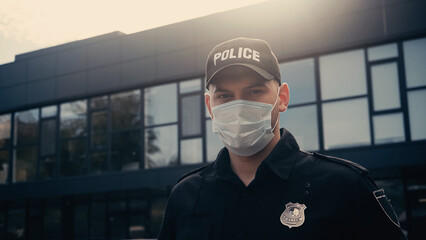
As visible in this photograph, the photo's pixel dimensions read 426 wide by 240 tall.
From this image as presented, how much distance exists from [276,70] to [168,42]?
14.0 meters

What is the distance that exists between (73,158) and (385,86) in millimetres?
Result: 11003

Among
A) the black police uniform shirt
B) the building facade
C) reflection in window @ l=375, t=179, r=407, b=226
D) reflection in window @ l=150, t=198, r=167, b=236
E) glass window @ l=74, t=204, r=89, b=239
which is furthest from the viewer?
glass window @ l=74, t=204, r=89, b=239

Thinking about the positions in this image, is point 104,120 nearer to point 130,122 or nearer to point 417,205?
point 130,122

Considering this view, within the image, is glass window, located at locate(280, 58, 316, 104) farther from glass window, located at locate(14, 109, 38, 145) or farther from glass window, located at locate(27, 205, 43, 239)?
glass window, located at locate(27, 205, 43, 239)

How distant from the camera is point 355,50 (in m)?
13.4

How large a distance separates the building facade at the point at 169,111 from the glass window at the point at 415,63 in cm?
3

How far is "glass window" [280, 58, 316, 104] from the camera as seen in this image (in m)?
14.0

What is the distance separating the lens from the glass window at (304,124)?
13.8 m

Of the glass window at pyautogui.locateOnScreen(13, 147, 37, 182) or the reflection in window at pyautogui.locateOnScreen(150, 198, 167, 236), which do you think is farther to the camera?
the glass window at pyautogui.locateOnScreen(13, 147, 37, 182)

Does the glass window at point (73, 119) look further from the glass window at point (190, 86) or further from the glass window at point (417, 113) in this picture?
the glass window at point (417, 113)

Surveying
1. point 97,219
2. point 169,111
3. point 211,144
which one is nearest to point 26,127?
point 97,219

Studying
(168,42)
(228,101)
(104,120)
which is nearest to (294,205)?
(228,101)

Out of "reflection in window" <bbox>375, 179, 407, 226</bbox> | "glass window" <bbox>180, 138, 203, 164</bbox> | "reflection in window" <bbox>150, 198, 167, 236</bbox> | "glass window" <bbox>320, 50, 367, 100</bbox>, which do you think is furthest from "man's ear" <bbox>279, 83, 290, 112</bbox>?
"reflection in window" <bbox>150, 198, 167, 236</bbox>

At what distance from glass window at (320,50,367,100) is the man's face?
1123 centimetres
